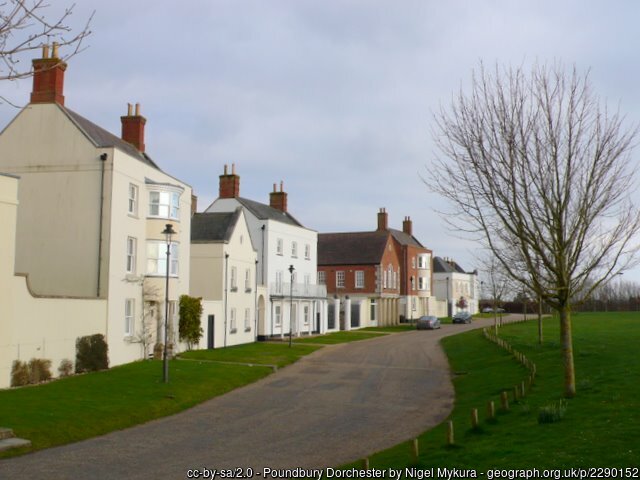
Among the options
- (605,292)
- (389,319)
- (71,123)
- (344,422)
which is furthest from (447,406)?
(605,292)

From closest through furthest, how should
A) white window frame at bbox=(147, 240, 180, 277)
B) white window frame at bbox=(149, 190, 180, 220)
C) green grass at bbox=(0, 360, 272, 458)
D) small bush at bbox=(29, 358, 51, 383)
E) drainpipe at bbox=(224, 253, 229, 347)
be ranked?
1. green grass at bbox=(0, 360, 272, 458)
2. small bush at bbox=(29, 358, 51, 383)
3. white window frame at bbox=(147, 240, 180, 277)
4. white window frame at bbox=(149, 190, 180, 220)
5. drainpipe at bbox=(224, 253, 229, 347)

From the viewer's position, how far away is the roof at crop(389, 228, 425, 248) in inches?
3159

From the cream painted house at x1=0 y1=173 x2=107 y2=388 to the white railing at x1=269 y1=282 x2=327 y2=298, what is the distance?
25566 mm

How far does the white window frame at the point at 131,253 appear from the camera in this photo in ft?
103

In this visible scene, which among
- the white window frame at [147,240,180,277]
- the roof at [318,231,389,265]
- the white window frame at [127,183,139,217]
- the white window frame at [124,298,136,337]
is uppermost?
the roof at [318,231,389,265]

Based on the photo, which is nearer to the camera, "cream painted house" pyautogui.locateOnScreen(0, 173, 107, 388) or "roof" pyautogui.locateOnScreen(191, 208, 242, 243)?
"cream painted house" pyautogui.locateOnScreen(0, 173, 107, 388)

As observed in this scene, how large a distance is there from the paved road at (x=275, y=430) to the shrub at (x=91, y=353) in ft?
21.1

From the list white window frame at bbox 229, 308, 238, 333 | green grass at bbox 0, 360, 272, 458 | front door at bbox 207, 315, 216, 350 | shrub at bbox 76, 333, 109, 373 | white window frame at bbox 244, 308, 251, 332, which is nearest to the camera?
green grass at bbox 0, 360, 272, 458

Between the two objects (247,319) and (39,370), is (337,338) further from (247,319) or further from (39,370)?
(39,370)

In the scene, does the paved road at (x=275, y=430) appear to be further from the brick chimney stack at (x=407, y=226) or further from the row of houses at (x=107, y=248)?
the brick chimney stack at (x=407, y=226)

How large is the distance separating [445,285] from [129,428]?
292 ft

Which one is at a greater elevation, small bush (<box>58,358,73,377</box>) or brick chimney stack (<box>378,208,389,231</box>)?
brick chimney stack (<box>378,208,389,231</box>)

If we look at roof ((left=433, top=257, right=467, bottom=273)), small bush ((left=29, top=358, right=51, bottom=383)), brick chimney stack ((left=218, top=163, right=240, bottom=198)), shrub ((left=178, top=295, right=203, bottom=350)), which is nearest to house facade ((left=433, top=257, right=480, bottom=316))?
roof ((left=433, top=257, right=467, bottom=273))

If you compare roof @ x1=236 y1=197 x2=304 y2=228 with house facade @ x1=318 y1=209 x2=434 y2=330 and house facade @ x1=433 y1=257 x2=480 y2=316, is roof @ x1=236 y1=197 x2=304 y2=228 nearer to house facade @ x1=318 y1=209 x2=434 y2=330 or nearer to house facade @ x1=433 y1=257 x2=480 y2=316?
house facade @ x1=318 y1=209 x2=434 y2=330
